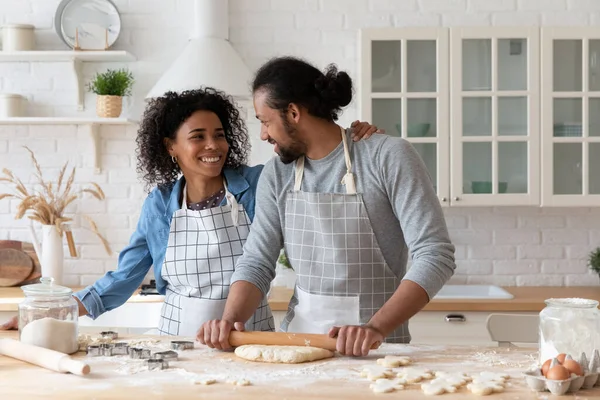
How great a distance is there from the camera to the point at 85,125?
4637mm

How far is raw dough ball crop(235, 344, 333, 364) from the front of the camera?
2.02m

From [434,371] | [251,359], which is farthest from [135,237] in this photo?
[434,371]

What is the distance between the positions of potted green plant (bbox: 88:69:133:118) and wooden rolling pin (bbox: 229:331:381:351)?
8.26ft

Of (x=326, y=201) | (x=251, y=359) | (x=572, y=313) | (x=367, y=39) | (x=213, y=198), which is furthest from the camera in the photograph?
(x=367, y=39)

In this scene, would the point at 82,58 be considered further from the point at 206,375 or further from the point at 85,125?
the point at 206,375

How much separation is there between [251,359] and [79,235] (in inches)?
111

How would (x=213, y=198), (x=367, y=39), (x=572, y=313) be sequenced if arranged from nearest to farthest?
(x=572, y=313) → (x=213, y=198) → (x=367, y=39)

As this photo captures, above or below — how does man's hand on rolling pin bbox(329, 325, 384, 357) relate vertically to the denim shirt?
below

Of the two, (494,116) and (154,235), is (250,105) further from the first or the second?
(154,235)

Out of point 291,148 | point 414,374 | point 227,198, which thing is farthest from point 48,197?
point 414,374

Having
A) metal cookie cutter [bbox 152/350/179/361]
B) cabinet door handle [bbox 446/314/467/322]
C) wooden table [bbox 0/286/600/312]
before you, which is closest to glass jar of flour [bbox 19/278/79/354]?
metal cookie cutter [bbox 152/350/179/361]

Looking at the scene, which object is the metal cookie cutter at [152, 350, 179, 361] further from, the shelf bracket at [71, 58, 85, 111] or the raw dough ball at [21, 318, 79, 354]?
the shelf bracket at [71, 58, 85, 111]

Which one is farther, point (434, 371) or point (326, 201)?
point (326, 201)

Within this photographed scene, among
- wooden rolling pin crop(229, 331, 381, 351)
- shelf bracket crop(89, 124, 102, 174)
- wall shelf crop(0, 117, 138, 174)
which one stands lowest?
wooden rolling pin crop(229, 331, 381, 351)
